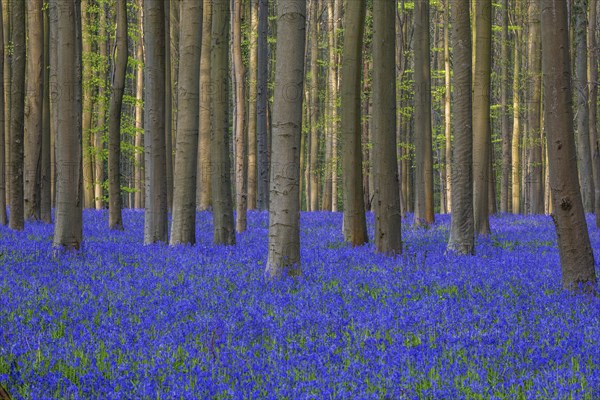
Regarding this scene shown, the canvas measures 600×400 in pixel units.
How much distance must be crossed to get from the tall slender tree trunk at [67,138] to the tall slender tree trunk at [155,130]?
2.40 meters

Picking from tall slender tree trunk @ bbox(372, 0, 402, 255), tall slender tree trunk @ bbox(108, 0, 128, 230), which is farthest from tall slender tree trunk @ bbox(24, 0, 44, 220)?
tall slender tree trunk @ bbox(372, 0, 402, 255)

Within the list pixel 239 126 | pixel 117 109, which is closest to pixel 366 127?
pixel 239 126

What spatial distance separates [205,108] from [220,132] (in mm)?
2977

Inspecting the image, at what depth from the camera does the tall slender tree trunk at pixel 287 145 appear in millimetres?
9984

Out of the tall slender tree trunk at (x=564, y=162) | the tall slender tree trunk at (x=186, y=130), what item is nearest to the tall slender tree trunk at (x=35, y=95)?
the tall slender tree trunk at (x=186, y=130)

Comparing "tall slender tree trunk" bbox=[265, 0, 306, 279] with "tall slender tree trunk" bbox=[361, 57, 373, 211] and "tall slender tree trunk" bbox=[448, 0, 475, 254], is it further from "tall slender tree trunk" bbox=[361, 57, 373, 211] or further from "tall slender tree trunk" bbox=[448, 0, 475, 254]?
"tall slender tree trunk" bbox=[361, 57, 373, 211]

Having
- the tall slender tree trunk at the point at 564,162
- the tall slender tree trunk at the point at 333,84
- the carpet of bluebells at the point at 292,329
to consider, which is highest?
the tall slender tree trunk at the point at 333,84

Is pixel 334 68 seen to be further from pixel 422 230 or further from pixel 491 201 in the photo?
pixel 422 230

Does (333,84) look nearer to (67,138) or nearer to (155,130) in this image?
(155,130)

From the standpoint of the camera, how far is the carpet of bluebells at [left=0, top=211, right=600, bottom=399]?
520cm

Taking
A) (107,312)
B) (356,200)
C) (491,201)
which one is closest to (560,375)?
(107,312)

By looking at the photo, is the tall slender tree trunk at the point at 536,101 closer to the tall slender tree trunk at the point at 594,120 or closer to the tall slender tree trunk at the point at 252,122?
the tall slender tree trunk at the point at 594,120

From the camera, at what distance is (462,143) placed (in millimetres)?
13227

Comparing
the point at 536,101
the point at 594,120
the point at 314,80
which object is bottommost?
the point at 594,120
